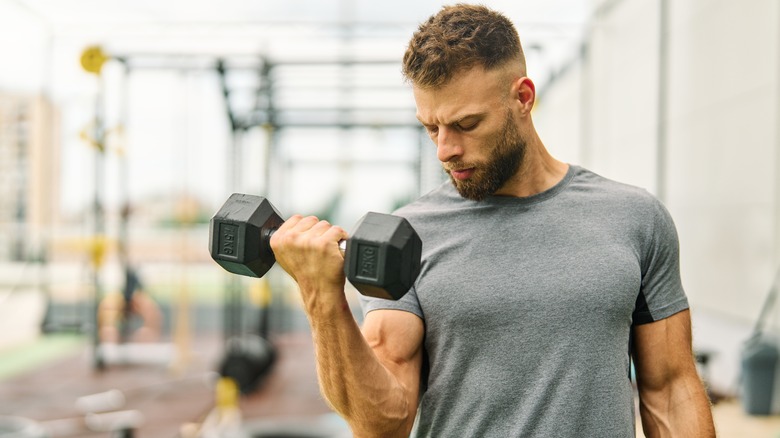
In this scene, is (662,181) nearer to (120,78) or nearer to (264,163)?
(264,163)

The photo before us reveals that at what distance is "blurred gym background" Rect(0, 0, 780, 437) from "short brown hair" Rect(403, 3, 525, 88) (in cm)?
264

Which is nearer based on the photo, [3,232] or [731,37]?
[731,37]

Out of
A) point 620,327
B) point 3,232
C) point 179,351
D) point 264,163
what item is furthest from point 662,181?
point 3,232

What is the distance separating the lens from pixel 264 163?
5.18 meters

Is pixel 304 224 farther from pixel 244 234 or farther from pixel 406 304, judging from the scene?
pixel 406 304

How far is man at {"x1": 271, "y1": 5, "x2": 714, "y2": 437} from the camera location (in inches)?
41.3

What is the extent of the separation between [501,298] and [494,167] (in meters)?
0.21

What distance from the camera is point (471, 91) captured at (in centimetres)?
110

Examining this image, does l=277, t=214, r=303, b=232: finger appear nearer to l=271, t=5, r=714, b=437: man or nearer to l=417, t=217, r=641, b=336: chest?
l=271, t=5, r=714, b=437: man

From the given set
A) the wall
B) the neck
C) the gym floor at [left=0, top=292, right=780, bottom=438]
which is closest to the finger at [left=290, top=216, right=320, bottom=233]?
the neck

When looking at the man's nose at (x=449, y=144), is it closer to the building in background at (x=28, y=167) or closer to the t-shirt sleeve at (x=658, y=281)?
the t-shirt sleeve at (x=658, y=281)

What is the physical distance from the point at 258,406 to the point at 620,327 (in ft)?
13.4

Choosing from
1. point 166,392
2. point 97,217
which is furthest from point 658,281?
point 97,217

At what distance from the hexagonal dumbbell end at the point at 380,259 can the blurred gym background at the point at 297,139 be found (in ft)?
9.46
